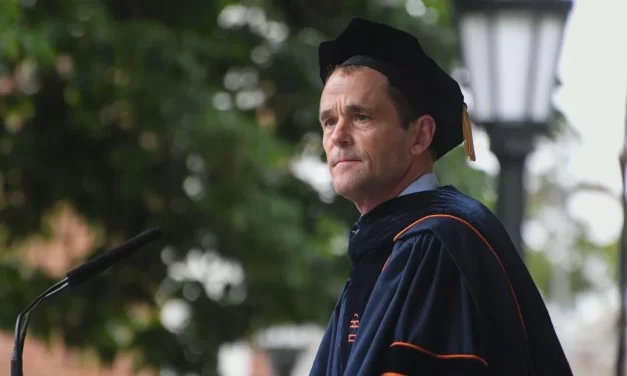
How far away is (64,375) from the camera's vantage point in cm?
2103

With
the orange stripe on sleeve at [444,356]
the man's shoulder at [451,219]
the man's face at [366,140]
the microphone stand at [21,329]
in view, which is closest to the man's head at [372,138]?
the man's face at [366,140]

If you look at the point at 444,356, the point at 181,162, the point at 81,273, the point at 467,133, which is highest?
the point at 467,133

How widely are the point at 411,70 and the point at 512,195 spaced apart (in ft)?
8.50

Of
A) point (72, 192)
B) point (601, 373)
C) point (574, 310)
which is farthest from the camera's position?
point (574, 310)

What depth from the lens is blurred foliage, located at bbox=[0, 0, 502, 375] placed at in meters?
8.08

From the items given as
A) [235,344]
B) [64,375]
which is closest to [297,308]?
[235,344]

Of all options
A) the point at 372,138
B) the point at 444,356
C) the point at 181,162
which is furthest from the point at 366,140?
the point at 181,162

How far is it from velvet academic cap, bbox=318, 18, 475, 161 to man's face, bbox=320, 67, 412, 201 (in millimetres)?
40

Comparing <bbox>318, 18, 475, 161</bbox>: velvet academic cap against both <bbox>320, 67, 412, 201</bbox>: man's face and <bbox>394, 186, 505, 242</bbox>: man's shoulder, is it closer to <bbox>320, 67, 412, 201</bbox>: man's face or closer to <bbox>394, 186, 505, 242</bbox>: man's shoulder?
<bbox>320, 67, 412, 201</bbox>: man's face

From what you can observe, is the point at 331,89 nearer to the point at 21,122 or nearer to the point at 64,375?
the point at 21,122

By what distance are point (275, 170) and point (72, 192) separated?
143cm

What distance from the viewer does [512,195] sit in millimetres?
5293

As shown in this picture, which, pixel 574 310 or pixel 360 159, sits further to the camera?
pixel 574 310

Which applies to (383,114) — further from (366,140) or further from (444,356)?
(444,356)
